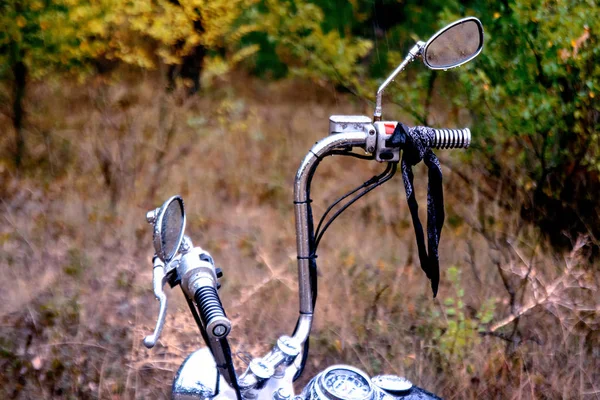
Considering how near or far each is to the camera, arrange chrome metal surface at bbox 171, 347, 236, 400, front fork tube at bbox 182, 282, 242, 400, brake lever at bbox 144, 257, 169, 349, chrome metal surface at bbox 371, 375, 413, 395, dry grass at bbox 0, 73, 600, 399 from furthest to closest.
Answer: dry grass at bbox 0, 73, 600, 399 → chrome metal surface at bbox 371, 375, 413, 395 → chrome metal surface at bbox 171, 347, 236, 400 → front fork tube at bbox 182, 282, 242, 400 → brake lever at bbox 144, 257, 169, 349

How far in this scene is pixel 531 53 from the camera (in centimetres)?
390


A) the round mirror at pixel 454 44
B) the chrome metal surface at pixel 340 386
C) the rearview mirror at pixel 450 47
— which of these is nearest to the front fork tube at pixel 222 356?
the chrome metal surface at pixel 340 386

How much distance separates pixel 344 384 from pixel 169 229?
0.53 meters

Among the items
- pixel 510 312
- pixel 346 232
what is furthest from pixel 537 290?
pixel 346 232

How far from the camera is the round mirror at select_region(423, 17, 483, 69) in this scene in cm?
154

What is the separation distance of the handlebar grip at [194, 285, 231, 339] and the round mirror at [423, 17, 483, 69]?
752mm

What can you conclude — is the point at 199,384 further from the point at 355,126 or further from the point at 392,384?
the point at 355,126

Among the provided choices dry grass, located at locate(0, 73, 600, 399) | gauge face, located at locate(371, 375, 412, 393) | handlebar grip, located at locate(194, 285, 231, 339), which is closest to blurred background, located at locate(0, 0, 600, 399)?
dry grass, located at locate(0, 73, 600, 399)

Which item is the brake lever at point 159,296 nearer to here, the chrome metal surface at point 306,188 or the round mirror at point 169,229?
the round mirror at point 169,229

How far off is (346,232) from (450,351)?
1.82 m

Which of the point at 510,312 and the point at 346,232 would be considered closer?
the point at 510,312

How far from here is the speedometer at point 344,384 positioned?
1.41 m

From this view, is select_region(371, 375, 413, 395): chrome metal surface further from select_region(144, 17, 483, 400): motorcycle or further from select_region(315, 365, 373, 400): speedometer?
select_region(315, 365, 373, 400): speedometer

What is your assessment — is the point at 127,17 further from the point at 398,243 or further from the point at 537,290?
the point at 537,290
